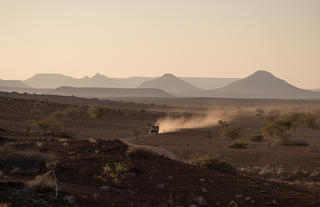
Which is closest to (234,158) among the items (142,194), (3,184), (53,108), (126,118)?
(142,194)

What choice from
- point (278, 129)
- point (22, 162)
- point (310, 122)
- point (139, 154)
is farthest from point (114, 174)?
point (310, 122)

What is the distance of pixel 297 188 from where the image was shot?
14.8 meters

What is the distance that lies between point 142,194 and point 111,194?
39.0 inches

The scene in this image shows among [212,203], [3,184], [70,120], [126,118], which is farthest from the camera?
[126,118]

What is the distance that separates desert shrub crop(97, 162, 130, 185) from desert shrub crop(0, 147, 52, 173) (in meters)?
2.50

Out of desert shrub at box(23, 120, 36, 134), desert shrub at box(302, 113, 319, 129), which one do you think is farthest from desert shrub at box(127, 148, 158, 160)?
desert shrub at box(302, 113, 319, 129)

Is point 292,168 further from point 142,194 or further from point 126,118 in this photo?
point 126,118

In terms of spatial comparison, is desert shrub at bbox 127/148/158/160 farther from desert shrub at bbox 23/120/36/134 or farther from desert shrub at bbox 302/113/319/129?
desert shrub at bbox 302/113/319/129

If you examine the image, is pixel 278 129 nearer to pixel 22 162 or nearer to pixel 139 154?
pixel 139 154

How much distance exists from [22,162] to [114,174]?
3635mm

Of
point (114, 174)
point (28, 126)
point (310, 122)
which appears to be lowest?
point (28, 126)

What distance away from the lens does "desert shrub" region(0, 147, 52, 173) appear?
1441cm

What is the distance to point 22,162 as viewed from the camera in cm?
1463

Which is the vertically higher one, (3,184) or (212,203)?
(3,184)
